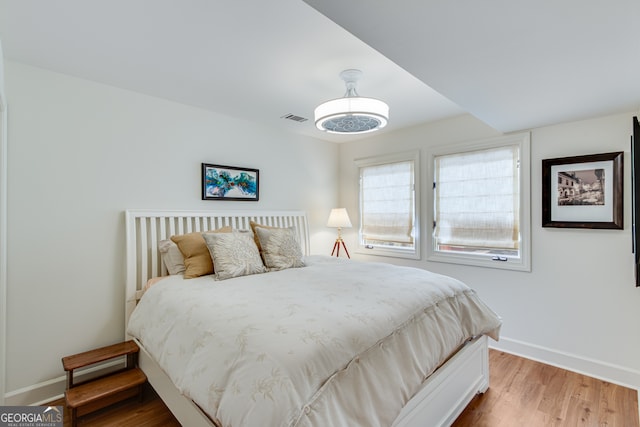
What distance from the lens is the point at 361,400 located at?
1244mm

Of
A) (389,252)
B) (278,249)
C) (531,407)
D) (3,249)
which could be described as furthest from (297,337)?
(389,252)

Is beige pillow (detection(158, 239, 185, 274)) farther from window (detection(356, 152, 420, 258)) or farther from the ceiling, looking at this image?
window (detection(356, 152, 420, 258))

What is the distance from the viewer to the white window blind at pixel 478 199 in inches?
121

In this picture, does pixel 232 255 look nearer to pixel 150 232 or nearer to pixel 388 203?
pixel 150 232

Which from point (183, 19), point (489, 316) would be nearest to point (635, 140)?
point (489, 316)

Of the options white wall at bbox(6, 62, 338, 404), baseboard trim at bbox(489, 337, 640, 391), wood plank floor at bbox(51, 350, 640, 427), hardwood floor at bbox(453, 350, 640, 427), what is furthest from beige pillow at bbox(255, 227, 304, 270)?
baseboard trim at bbox(489, 337, 640, 391)

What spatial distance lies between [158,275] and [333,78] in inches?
92.6

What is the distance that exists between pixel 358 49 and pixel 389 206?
8.04ft

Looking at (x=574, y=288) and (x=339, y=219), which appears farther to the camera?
(x=339, y=219)

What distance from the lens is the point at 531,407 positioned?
217cm

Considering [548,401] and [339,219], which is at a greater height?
[339,219]

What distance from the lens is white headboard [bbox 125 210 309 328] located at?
2.59 metres

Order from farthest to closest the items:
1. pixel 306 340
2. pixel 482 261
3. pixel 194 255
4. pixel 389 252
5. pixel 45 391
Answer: pixel 389 252 → pixel 482 261 → pixel 194 255 → pixel 45 391 → pixel 306 340

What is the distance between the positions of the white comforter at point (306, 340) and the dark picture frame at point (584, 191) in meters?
1.32
